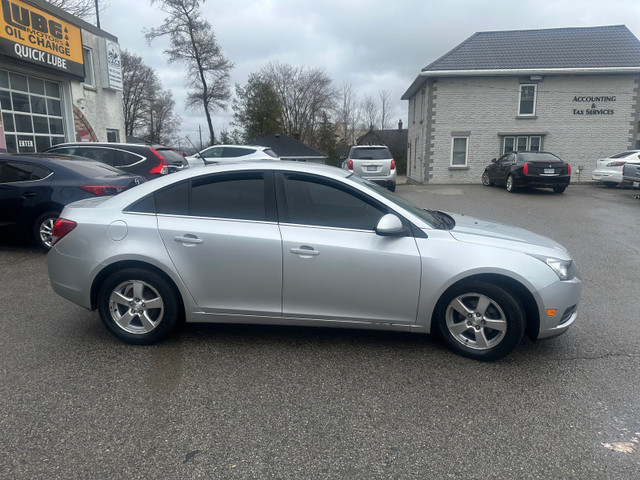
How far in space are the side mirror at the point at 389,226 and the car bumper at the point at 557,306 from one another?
3.80ft

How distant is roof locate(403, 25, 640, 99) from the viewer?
23.8 meters

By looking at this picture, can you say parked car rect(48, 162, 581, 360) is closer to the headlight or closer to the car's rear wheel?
the headlight

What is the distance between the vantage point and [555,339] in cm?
429

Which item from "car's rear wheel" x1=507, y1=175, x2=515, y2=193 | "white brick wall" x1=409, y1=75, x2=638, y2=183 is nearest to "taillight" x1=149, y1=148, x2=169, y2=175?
"car's rear wheel" x1=507, y1=175, x2=515, y2=193

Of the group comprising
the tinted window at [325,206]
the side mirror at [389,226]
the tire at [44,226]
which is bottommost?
the tire at [44,226]

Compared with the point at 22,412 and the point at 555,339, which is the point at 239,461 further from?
the point at 555,339

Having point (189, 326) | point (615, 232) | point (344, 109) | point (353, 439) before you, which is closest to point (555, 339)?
point (353, 439)

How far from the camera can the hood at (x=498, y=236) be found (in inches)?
150

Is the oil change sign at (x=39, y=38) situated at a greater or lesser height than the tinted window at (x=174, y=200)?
greater

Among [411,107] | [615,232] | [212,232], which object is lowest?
[615,232]

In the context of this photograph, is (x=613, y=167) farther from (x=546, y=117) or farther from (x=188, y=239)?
(x=188, y=239)

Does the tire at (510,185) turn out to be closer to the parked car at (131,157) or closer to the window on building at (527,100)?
the window on building at (527,100)

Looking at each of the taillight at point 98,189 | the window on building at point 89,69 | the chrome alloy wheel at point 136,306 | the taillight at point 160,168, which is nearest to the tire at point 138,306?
the chrome alloy wheel at point 136,306

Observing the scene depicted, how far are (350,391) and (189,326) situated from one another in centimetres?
188
